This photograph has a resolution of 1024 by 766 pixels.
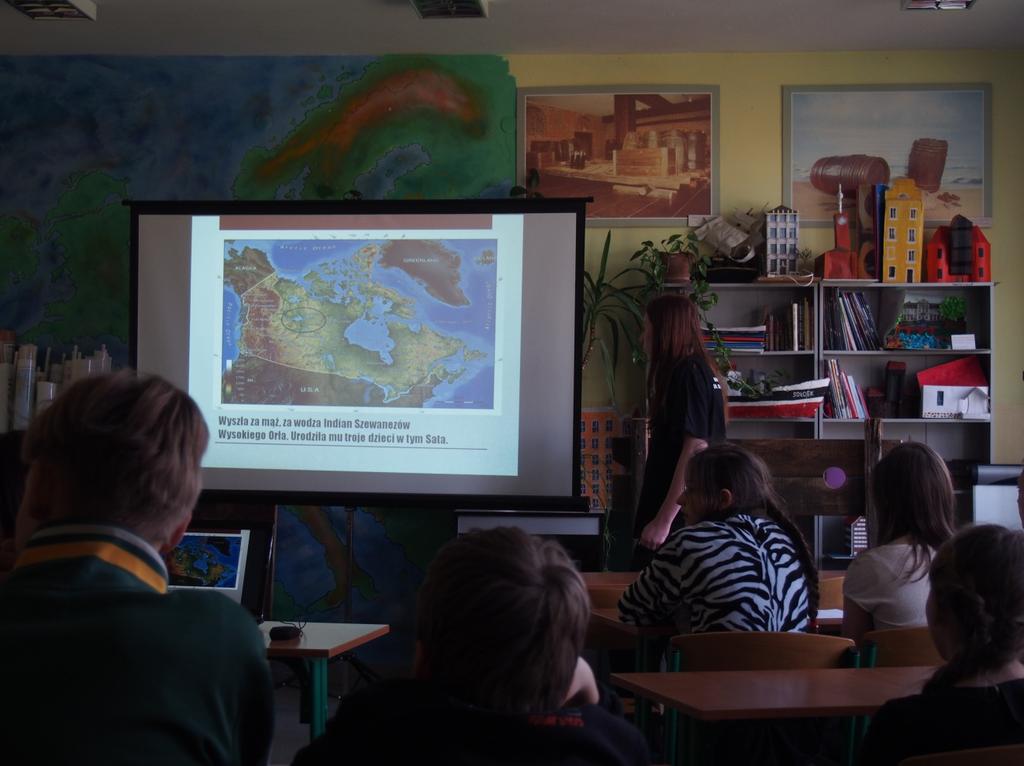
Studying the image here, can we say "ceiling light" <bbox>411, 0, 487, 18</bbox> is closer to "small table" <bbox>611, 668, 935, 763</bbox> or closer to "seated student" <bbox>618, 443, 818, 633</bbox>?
"seated student" <bbox>618, 443, 818, 633</bbox>

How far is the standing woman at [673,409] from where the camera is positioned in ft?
11.9

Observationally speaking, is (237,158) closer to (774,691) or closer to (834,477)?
(834,477)

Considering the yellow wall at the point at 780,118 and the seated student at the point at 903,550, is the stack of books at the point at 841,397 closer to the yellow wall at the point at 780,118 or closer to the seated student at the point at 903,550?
the yellow wall at the point at 780,118

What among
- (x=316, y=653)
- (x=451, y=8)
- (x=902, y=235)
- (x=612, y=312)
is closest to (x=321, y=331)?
(x=451, y=8)

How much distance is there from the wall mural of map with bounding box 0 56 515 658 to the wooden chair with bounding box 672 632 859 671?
3.26m

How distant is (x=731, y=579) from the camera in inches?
94.3

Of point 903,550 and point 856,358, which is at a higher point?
point 856,358

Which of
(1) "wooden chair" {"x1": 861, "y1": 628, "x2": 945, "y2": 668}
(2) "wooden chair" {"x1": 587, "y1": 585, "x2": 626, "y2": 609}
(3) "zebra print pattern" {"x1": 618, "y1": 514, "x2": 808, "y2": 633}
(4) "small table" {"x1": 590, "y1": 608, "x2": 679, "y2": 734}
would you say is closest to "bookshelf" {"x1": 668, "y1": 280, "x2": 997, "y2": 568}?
(2) "wooden chair" {"x1": 587, "y1": 585, "x2": 626, "y2": 609}

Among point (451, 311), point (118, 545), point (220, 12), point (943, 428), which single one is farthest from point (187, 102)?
point (118, 545)

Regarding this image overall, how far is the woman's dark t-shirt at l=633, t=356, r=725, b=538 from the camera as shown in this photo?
12.0 feet

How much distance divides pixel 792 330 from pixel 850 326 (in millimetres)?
290

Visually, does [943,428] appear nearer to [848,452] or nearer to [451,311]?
[848,452]

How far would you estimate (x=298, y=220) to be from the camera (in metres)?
4.14

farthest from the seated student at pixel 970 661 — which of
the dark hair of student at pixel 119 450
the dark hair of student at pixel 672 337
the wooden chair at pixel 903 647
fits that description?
the dark hair of student at pixel 672 337
